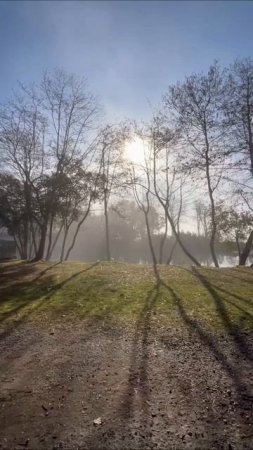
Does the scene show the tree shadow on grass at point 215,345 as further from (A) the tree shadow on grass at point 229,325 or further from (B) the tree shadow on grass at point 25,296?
(B) the tree shadow on grass at point 25,296

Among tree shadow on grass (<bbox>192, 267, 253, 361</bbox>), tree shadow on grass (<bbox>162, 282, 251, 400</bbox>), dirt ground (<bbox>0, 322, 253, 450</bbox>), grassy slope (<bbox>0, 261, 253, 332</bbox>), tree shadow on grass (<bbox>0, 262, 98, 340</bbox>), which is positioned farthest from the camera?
grassy slope (<bbox>0, 261, 253, 332</bbox>)

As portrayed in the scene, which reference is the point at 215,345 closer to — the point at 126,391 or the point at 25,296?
the point at 126,391

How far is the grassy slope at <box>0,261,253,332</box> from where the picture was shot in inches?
288

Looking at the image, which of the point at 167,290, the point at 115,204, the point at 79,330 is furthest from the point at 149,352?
the point at 115,204

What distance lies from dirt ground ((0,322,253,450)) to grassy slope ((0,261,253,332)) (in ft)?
3.67

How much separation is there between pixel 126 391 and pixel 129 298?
16.2 feet

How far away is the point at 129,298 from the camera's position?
29.6ft

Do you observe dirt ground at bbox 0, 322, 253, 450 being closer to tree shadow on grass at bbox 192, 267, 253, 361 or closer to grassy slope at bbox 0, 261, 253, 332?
tree shadow on grass at bbox 192, 267, 253, 361

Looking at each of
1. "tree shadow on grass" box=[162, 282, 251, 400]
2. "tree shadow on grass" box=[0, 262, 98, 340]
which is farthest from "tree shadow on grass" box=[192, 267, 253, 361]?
"tree shadow on grass" box=[0, 262, 98, 340]

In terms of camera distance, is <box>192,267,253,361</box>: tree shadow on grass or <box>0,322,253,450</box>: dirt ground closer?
<box>0,322,253,450</box>: dirt ground

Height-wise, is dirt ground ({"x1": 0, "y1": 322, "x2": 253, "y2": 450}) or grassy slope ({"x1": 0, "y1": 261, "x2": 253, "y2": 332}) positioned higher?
grassy slope ({"x1": 0, "y1": 261, "x2": 253, "y2": 332})

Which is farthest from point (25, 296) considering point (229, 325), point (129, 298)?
point (229, 325)

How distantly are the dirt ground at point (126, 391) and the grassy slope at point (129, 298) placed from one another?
1119mm

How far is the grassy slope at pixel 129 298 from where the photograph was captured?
7.31m
